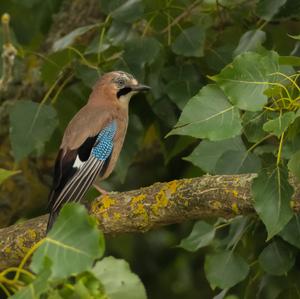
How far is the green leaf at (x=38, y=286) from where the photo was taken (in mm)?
2742

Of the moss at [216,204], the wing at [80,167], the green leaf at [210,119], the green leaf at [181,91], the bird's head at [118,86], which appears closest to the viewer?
the green leaf at [210,119]

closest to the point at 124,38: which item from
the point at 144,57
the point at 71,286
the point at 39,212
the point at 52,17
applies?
the point at 144,57

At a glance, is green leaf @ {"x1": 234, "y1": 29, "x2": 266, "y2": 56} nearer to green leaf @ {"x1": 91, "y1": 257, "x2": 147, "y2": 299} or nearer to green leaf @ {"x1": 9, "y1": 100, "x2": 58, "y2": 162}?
green leaf @ {"x1": 9, "y1": 100, "x2": 58, "y2": 162}

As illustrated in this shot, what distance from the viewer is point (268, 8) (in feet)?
15.8

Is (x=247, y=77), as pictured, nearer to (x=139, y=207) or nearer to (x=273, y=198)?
(x=273, y=198)

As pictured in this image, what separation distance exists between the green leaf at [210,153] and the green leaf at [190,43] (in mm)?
658

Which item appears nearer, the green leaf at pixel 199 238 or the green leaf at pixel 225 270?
→ the green leaf at pixel 225 270

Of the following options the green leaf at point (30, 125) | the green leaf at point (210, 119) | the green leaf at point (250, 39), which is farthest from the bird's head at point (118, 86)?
the green leaf at point (210, 119)

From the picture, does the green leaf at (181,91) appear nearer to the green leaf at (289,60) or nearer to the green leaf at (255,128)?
the green leaf at (255,128)

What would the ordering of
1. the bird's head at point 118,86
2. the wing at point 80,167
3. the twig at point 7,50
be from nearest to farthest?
the twig at point 7,50
the wing at point 80,167
the bird's head at point 118,86

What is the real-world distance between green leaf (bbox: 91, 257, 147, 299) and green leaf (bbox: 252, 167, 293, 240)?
0.89 m

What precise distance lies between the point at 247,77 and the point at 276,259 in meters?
1.09

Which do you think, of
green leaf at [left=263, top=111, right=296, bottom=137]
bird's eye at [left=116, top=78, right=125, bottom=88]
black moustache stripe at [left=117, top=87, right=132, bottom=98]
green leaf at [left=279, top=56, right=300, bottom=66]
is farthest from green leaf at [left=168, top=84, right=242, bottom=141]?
bird's eye at [left=116, top=78, right=125, bottom=88]

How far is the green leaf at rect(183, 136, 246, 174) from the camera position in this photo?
4.45 meters
